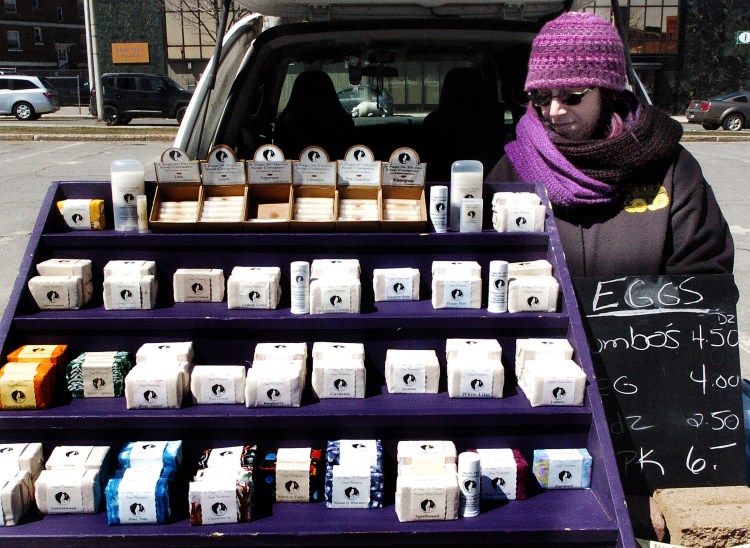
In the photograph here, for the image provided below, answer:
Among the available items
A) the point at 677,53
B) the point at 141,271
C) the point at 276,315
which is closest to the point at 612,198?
the point at 276,315

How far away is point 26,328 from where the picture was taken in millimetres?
2283

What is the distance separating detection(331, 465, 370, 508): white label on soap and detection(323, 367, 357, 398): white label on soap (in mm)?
220

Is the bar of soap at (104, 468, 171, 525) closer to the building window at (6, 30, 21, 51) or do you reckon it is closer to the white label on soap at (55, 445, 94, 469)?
the white label on soap at (55, 445, 94, 469)

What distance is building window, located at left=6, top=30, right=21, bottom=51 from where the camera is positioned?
155 feet

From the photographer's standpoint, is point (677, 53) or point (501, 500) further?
point (677, 53)

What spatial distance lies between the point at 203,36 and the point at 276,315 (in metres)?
37.0

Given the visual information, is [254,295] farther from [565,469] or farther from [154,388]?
[565,469]

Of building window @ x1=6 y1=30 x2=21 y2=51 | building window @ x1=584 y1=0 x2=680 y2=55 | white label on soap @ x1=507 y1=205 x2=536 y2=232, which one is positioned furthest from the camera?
building window @ x1=6 y1=30 x2=21 y2=51

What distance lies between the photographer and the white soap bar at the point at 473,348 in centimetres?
222

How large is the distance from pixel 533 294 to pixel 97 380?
1292 mm

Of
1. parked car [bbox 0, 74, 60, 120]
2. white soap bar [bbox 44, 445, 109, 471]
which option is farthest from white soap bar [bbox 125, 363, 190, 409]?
parked car [bbox 0, 74, 60, 120]

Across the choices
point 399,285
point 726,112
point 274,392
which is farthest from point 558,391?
point 726,112

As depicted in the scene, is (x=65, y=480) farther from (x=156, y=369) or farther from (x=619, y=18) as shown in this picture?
(x=619, y=18)

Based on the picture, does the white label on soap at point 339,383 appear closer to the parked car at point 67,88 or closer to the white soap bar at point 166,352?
the white soap bar at point 166,352
